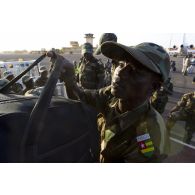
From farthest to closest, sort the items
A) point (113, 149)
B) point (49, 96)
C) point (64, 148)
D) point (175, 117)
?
point (175, 117)
point (113, 149)
point (64, 148)
point (49, 96)

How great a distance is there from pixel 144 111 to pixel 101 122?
41cm

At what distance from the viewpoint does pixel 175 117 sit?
5676mm

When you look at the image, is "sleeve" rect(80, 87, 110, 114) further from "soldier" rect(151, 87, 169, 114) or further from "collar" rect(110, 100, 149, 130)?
"soldier" rect(151, 87, 169, 114)

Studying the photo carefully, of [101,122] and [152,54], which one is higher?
[152,54]

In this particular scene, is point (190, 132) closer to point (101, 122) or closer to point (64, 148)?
point (101, 122)

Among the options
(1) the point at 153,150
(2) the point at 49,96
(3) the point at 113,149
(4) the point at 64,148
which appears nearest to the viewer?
(2) the point at 49,96

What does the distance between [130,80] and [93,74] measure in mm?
4680

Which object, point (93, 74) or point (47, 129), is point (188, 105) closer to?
point (93, 74)

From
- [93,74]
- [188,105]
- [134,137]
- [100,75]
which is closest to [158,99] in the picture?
[188,105]

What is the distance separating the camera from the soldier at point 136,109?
1.80 m

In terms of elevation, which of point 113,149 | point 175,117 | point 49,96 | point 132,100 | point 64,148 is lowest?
point 175,117

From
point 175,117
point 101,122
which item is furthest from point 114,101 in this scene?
point 175,117

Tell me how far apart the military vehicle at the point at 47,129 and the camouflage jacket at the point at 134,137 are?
127mm

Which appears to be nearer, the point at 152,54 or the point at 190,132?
the point at 152,54
